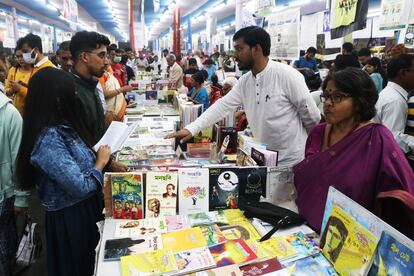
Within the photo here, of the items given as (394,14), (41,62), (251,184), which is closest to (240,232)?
(251,184)

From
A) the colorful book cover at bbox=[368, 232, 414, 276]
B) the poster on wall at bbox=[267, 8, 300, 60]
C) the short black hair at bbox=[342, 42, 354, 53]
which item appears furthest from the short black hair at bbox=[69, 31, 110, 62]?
the short black hair at bbox=[342, 42, 354, 53]

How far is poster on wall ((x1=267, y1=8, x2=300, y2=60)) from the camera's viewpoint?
4.35 meters

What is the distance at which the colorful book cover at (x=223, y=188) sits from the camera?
1757 mm

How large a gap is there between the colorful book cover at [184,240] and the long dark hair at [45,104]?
770 mm

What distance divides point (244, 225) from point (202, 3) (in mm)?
18563

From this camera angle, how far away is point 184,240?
1477 millimetres

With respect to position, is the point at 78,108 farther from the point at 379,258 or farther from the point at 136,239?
the point at 379,258

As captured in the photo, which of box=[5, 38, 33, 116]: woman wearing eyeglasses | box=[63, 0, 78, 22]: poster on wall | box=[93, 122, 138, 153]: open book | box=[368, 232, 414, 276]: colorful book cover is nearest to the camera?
box=[368, 232, 414, 276]: colorful book cover

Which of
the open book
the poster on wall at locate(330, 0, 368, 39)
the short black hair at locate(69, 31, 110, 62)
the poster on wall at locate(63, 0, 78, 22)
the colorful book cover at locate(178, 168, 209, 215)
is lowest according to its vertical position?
the colorful book cover at locate(178, 168, 209, 215)

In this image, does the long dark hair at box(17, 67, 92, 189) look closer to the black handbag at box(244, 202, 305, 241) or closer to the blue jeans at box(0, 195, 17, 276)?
the blue jeans at box(0, 195, 17, 276)

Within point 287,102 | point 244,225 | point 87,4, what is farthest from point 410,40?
point 87,4

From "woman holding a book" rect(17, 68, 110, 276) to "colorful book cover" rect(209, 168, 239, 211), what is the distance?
584 mm

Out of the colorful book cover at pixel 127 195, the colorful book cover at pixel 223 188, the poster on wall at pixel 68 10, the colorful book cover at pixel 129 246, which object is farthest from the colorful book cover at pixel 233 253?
the poster on wall at pixel 68 10

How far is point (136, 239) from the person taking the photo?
1511 millimetres
